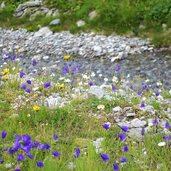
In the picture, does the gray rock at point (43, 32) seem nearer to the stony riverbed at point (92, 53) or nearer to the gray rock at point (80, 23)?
the stony riverbed at point (92, 53)

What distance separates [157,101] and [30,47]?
27.0 ft

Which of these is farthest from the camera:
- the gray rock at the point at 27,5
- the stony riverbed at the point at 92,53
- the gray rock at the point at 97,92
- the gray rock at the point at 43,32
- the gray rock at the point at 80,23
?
the gray rock at the point at 27,5

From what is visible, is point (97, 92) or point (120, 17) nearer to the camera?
point (97, 92)

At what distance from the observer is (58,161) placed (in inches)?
141

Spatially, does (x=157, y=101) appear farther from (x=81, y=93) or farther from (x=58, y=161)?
(x=58, y=161)

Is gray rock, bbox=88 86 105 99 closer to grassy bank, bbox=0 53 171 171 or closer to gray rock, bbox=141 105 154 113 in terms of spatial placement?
grassy bank, bbox=0 53 171 171

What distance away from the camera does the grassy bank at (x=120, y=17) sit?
12.9 meters

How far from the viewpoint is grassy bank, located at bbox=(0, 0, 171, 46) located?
12.9 metres

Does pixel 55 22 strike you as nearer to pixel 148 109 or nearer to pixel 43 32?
pixel 43 32

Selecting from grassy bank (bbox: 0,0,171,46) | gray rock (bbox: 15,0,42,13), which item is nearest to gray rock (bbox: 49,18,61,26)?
grassy bank (bbox: 0,0,171,46)

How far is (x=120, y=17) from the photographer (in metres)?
13.5

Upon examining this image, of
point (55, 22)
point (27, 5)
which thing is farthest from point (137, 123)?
point (27, 5)

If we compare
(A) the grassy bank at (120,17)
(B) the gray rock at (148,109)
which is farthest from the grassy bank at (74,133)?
(A) the grassy bank at (120,17)

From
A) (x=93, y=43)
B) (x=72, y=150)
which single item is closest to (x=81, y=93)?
(x=72, y=150)
